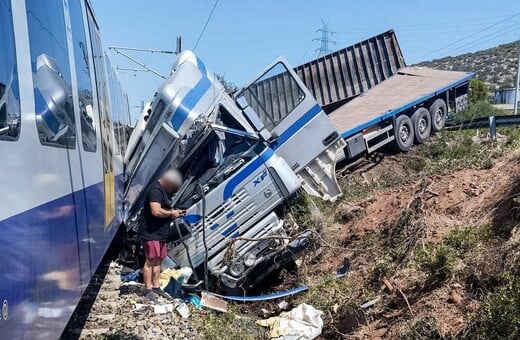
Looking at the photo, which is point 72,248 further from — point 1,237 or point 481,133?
point 481,133

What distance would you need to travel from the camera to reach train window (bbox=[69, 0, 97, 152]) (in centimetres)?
432

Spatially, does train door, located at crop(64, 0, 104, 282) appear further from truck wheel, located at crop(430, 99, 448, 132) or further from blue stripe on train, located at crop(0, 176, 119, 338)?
truck wheel, located at crop(430, 99, 448, 132)

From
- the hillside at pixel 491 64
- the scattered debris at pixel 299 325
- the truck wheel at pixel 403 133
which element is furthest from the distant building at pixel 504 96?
the scattered debris at pixel 299 325

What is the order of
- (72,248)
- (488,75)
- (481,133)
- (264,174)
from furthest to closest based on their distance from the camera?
1. (488,75)
2. (481,133)
3. (264,174)
4. (72,248)

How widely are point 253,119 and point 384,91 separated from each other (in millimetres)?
5801

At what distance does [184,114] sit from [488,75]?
52.2m

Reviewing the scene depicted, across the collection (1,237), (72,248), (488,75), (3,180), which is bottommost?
(488,75)

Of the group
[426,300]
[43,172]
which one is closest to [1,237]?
[43,172]

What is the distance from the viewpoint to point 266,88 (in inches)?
341

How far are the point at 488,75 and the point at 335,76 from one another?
45141 mm

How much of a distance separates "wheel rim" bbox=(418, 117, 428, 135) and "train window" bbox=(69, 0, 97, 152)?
29.1 feet

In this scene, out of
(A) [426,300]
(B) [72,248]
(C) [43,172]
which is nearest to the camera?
(C) [43,172]

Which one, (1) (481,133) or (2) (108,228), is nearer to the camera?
(2) (108,228)

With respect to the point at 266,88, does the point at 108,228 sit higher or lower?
lower
